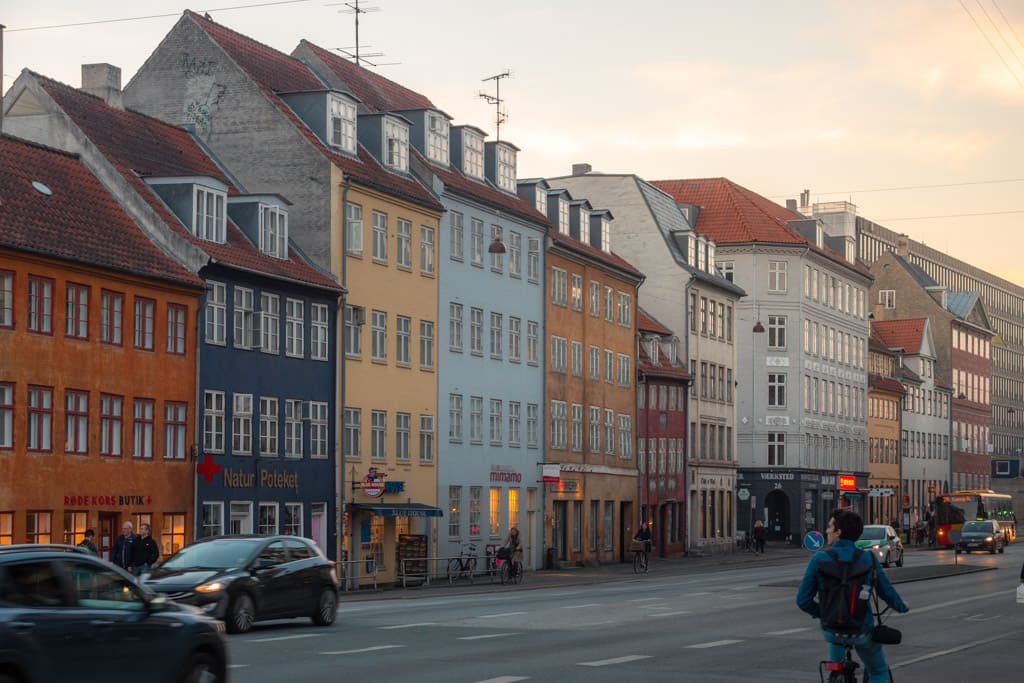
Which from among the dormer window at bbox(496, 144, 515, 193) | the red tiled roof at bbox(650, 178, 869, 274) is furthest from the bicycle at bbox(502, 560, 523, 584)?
the red tiled roof at bbox(650, 178, 869, 274)

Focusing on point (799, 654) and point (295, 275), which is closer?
point (799, 654)

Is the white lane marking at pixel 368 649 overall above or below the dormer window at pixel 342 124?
below

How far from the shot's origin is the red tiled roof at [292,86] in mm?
51469

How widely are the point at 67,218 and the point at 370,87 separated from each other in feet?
73.4

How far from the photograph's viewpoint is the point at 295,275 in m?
47.4

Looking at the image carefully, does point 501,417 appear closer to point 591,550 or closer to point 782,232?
point 591,550

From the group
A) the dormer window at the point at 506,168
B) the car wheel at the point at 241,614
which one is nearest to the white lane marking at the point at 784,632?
the car wheel at the point at 241,614

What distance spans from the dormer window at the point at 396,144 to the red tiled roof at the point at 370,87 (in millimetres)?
1785

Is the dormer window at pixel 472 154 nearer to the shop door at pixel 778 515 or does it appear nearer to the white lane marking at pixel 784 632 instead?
the white lane marking at pixel 784 632

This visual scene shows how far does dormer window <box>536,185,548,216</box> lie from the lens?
224 feet

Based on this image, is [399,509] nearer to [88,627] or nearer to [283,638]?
[283,638]

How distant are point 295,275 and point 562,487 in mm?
21817

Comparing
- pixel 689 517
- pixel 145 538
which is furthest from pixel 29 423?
pixel 689 517

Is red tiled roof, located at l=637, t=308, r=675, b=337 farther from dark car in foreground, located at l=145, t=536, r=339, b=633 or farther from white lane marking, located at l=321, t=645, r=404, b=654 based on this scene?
white lane marking, located at l=321, t=645, r=404, b=654
